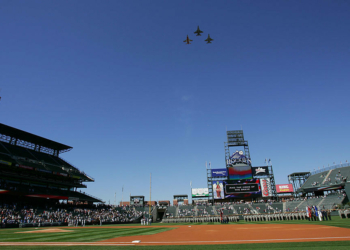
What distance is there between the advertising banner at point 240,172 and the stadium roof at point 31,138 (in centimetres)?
5158

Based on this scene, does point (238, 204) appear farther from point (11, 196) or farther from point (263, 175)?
point (11, 196)

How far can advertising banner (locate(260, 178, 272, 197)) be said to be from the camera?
208 feet

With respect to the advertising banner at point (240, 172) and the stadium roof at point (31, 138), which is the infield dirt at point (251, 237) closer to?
the advertising banner at point (240, 172)

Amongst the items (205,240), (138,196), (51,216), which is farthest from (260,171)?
(205,240)

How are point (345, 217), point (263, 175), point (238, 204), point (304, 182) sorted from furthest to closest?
point (304, 182), point (263, 175), point (238, 204), point (345, 217)

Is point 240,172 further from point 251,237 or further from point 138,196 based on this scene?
point 251,237

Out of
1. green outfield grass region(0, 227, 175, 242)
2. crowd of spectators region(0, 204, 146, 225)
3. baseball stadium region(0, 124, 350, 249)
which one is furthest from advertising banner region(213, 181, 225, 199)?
green outfield grass region(0, 227, 175, 242)

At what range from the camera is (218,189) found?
213ft

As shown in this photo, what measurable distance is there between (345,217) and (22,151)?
224 ft

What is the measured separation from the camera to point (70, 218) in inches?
1694

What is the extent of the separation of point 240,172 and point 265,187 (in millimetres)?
8062

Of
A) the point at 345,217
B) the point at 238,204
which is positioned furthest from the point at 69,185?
the point at 345,217

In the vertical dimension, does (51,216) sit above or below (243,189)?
below

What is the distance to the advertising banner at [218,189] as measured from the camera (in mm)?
64312
